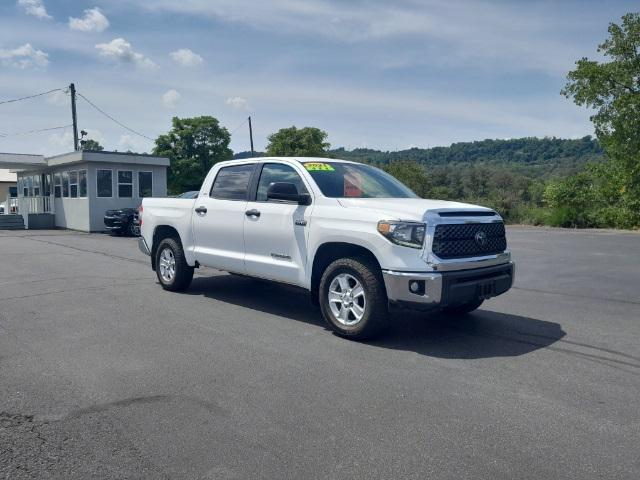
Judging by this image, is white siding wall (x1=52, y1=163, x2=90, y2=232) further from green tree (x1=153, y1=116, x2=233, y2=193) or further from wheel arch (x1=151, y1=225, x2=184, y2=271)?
green tree (x1=153, y1=116, x2=233, y2=193)

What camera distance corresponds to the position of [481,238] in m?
6.04

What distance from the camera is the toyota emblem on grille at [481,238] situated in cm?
599

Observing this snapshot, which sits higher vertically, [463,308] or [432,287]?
[432,287]

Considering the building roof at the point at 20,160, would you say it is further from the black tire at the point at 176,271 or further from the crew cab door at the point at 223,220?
the crew cab door at the point at 223,220

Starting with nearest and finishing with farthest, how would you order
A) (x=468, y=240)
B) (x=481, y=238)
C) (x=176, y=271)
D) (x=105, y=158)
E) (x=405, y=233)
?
(x=405, y=233), (x=468, y=240), (x=481, y=238), (x=176, y=271), (x=105, y=158)

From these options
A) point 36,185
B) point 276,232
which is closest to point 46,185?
point 36,185

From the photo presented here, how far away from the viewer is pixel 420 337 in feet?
20.1

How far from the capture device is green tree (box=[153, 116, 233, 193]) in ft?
178

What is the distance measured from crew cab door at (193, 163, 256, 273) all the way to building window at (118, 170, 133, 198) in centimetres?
1934

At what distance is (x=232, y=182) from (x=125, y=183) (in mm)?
20065

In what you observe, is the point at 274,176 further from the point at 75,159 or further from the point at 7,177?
the point at 7,177

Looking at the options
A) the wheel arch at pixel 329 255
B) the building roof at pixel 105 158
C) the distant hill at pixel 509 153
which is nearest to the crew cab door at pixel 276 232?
the wheel arch at pixel 329 255

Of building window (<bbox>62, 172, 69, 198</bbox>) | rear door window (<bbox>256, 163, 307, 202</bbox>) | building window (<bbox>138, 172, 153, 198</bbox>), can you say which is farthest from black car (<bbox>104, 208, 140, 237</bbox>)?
rear door window (<bbox>256, 163, 307, 202</bbox>)

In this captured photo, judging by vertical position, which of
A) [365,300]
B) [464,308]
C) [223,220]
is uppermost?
[223,220]
